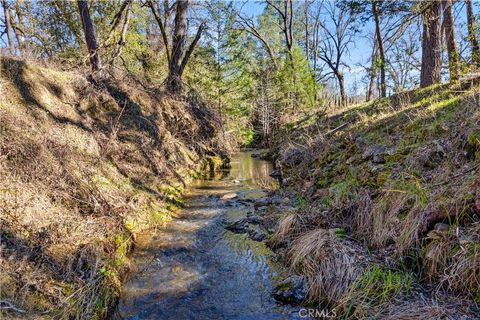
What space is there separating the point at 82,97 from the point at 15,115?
2.29 meters

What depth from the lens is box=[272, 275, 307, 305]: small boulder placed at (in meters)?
3.04

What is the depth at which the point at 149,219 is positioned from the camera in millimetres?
4934

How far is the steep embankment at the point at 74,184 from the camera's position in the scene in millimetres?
2637

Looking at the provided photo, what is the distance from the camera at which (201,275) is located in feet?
11.9

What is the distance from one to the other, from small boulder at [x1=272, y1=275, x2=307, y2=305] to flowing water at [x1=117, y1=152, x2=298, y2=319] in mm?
92

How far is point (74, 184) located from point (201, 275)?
218cm

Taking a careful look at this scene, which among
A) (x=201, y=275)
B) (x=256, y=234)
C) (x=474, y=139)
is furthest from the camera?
(x=256, y=234)

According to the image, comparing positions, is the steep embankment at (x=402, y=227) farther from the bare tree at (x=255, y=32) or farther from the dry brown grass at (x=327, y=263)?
the bare tree at (x=255, y=32)

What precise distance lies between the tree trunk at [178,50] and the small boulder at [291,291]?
335 inches

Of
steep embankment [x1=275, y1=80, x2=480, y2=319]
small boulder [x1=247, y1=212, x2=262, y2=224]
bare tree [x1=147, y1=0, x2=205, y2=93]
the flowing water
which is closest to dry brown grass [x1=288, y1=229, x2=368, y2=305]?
steep embankment [x1=275, y1=80, x2=480, y2=319]

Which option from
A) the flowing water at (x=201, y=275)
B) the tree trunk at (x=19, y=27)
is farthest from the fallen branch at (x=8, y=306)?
the tree trunk at (x=19, y=27)

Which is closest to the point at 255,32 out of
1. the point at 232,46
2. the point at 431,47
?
the point at 232,46

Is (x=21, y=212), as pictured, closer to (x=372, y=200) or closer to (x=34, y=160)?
(x=34, y=160)

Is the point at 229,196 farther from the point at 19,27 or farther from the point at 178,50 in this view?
the point at 19,27
